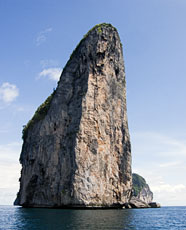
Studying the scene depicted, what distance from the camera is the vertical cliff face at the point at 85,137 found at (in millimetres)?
44438

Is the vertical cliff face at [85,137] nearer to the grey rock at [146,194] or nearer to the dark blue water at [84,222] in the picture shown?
the dark blue water at [84,222]

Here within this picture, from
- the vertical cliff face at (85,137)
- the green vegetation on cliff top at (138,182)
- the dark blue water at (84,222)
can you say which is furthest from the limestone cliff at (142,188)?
the dark blue water at (84,222)

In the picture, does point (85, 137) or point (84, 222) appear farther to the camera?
point (85, 137)

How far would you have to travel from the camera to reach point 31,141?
58.7 metres

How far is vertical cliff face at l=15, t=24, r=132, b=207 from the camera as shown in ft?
146

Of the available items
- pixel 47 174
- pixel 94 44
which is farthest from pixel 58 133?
pixel 94 44

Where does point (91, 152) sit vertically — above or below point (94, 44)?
below

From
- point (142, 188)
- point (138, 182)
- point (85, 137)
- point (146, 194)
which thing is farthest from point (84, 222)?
point (146, 194)

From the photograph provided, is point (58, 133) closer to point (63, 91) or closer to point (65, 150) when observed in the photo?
point (65, 150)

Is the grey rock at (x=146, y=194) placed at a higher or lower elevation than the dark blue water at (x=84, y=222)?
higher

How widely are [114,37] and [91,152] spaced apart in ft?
92.6

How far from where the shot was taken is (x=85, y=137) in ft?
152

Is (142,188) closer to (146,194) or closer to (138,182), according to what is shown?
(138,182)

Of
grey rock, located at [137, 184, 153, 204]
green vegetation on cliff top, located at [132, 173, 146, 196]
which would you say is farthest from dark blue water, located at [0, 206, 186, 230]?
Result: green vegetation on cliff top, located at [132, 173, 146, 196]
